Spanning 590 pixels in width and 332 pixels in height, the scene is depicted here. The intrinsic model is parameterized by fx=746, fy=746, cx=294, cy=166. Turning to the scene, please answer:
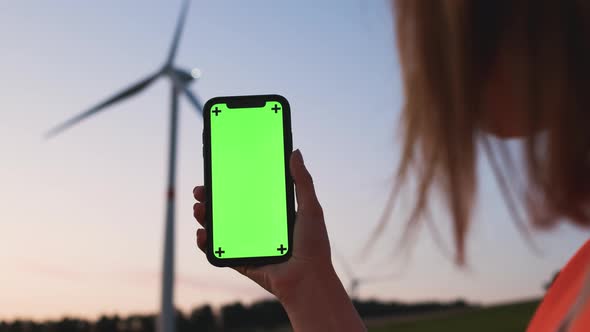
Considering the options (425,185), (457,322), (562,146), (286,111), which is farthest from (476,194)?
(457,322)

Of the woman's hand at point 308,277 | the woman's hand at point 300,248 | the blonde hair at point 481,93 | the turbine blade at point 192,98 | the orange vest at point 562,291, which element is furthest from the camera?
the turbine blade at point 192,98

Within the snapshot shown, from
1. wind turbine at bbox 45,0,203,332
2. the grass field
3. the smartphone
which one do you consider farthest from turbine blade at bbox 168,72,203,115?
the grass field

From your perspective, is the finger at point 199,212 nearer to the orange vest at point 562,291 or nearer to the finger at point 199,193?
the finger at point 199,193

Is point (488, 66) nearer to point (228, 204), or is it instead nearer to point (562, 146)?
point (562, 146)

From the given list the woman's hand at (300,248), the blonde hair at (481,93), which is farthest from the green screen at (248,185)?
the blonde hair at (481,93)

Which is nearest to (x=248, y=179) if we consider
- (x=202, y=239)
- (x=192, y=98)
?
(x=202, y=239)

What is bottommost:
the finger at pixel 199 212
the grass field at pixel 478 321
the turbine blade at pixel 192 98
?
the grass field at pixel 478 321

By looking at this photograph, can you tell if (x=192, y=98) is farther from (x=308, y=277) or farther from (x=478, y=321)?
(x=478, y=321)
